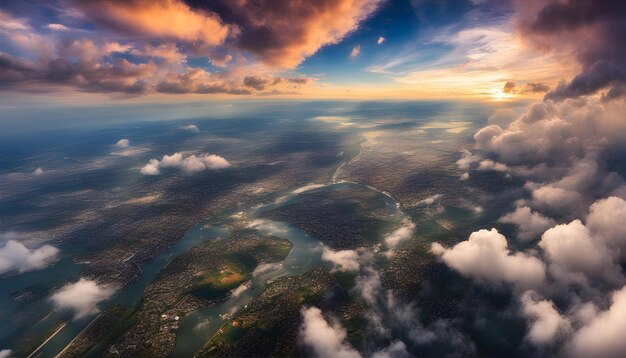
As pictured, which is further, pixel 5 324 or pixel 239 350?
pixel 5 324

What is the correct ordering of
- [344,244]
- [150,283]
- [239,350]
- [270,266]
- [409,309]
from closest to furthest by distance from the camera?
[239,350] → [409,309] → [150,283] → [270,266] → [344,244]

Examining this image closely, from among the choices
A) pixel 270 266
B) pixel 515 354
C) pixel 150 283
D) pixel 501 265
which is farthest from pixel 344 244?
pixel 150 283

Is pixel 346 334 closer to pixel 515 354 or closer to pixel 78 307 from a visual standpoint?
pixel 515 354

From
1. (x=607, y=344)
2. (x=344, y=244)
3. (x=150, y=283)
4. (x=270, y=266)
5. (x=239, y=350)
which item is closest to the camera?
(x=607, y=344)

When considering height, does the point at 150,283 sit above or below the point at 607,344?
below

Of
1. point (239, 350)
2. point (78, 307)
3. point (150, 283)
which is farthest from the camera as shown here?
point (150, 283)

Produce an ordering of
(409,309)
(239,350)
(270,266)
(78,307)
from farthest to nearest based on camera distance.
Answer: (270,266) → (78,307) → (409,309) → (239,350)

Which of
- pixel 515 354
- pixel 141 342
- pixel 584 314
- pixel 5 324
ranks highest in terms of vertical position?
pixel 584 314

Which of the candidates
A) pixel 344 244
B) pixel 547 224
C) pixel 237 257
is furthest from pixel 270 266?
pixel 547 224

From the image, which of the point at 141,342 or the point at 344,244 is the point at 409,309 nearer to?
the point at 344,244
